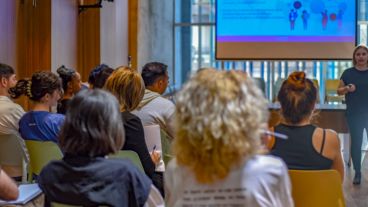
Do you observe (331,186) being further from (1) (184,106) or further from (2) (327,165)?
(1) (184,106)

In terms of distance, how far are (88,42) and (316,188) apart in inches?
204

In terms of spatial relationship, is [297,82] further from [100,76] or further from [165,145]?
[100,76]

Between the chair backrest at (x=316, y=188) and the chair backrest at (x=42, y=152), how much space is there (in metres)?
1.22

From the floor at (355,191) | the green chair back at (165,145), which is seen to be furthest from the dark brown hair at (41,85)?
the floor at (355,191)

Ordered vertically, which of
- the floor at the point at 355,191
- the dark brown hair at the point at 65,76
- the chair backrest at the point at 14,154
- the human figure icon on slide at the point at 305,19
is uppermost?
the human figure icon on slide at the point at 305,19

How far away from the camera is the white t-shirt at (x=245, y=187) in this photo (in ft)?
5.15

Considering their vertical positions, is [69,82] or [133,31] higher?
[133,31]

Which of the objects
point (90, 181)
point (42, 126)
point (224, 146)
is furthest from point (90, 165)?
point (42, 126)

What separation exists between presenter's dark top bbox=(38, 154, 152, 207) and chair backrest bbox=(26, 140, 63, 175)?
1.04 m

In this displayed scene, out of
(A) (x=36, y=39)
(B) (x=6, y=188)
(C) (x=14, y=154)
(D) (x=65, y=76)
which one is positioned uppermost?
(A) (x=36, y=39)

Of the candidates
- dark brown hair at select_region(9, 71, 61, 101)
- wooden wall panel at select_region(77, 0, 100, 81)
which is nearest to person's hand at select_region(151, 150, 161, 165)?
dark brown hair at select_region(9, 71, 61, 101)

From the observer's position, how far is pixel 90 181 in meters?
1.80

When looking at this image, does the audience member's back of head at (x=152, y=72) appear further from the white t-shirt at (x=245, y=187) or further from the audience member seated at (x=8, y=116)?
the white t-shirt at (x=245, y=187)

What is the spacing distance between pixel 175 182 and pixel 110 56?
19.5ft
